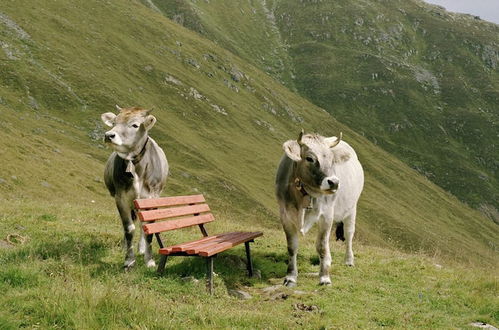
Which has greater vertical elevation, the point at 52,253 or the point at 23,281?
the point at 23,281

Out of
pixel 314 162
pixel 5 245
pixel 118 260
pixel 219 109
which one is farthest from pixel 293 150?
pixel 219 109

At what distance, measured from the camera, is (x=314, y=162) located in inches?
415

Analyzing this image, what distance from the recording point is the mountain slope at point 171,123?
160 feet

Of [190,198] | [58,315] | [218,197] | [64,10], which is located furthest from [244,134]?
[58,315]

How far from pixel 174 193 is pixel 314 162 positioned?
160 ft

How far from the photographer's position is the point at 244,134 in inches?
4220

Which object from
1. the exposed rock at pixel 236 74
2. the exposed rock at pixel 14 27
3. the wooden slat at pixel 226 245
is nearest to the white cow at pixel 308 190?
the wooden slat at pixel 226 245

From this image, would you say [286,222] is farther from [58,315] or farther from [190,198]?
[58,315]

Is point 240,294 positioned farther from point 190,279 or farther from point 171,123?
point 171,123

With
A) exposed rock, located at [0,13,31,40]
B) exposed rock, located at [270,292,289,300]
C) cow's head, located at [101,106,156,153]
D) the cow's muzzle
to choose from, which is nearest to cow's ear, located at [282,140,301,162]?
exposed rock, located at [270,292,289,300]

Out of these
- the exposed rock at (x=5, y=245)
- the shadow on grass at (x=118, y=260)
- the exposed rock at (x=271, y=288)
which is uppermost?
the exposed rock at (x=271, y=288)

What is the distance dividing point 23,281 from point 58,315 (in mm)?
1987

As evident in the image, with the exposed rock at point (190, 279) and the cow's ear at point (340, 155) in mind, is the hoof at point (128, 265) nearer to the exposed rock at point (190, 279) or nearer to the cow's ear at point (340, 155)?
the exposed rock at point (190, 279)

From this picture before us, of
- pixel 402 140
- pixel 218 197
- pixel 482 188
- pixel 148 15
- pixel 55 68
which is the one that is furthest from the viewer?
pixel 402 140
